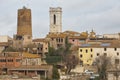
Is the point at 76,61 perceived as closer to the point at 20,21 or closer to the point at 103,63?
the point at 103,63

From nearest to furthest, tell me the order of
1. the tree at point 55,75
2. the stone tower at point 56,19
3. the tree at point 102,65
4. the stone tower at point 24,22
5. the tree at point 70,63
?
the tree at point 55,75 → the tree at point 102,65 → the tree at point 70,63 → the stone tower at point 24,22 → the stone tower at point 56,19

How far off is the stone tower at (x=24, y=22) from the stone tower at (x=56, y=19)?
10180 millimetres

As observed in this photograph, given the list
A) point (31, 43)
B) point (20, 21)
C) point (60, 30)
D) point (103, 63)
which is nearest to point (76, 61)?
point (103, 63)

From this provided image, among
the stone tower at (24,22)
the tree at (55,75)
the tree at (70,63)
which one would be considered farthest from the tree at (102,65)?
the stone tower at (24,22)

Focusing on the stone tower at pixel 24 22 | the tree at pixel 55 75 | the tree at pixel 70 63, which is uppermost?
the stone tower at pixel 24 22

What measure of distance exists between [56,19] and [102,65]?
26.5 metres

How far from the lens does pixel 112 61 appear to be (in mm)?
65500

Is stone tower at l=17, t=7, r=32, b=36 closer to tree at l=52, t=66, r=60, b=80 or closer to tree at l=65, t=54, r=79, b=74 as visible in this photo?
tree at l=65, t=54, r=79, b=74

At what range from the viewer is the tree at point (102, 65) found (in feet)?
193

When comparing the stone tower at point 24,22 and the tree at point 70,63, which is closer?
the tree at point 70,63

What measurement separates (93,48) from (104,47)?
1281 mm

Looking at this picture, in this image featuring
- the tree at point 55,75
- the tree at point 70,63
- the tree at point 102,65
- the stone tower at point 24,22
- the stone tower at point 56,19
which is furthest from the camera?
the stone tower at point 56,19

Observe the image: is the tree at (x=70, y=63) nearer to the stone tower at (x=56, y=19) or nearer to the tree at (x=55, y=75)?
the tree at (x=55, y=75)

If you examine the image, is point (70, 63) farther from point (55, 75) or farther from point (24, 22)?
point (24, 22)
